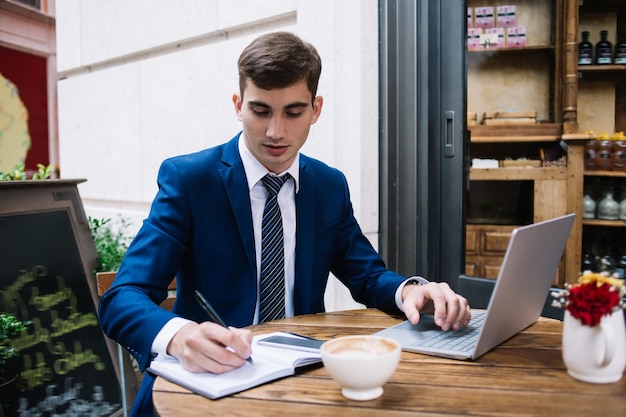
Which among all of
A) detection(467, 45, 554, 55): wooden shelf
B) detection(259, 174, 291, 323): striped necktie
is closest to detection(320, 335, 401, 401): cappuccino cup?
detection(259, 174, 291, 323): striped necktie

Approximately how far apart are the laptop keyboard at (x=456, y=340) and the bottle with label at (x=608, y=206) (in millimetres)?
1118

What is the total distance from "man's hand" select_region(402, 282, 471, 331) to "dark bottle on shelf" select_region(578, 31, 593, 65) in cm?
126

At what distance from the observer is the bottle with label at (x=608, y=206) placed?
2.05 m

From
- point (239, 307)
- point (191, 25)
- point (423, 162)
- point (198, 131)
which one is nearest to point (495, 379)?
point (239, 307)

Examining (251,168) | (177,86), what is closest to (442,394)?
(251,168)

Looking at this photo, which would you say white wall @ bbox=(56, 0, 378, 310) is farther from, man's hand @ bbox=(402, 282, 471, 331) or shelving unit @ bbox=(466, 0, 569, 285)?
man's hand @ bbox=(402, 282, 471, 331)

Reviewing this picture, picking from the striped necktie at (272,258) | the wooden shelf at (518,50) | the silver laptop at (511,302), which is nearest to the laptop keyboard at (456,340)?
the silver laptop at (511,302)

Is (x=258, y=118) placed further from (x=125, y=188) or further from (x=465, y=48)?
(x=125, y=188)

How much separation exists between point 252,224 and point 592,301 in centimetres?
81

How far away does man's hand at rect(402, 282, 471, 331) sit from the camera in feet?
3.81

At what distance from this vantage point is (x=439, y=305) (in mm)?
1176

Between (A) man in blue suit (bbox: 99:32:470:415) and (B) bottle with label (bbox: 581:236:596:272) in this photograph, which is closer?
(A) man in blue suit (bbox: 99:32:470:415)

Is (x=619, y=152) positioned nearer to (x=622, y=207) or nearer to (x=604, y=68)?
(x=622, y=207)

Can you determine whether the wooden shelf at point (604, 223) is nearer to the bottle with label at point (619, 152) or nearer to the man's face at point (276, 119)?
the bottle with label at point (619, 152)
